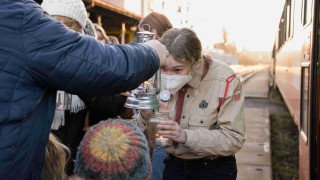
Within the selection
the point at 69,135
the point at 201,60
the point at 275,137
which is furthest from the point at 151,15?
the point at 275,137

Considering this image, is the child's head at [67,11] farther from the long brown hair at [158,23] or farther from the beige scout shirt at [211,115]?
the long brown hair at [158,23]

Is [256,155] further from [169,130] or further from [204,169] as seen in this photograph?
[169,130]

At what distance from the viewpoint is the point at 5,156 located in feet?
4.60

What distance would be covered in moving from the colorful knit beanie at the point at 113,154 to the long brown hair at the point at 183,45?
3.11ft

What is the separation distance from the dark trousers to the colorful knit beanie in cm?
108

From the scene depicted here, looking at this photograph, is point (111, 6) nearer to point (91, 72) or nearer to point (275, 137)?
point (275, 137)

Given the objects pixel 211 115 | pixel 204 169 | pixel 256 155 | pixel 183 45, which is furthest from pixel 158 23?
pixel 256 155

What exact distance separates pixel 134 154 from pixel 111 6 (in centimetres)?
1097

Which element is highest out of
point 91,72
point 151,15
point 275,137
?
point 151,15

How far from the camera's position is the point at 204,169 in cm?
280

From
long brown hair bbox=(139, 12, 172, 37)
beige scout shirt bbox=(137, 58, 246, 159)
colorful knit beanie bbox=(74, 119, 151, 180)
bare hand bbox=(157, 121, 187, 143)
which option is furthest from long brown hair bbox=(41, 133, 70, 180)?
long brown hair bbox=(139, 12, 172, 37)

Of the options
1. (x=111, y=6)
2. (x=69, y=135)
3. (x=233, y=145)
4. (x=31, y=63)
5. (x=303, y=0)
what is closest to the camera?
(x=31, y=63)

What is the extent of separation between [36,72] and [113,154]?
16.6 inches

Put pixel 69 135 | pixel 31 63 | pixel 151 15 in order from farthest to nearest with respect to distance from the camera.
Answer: pixel 151 15
pixel 69 135
pixel 31 63
